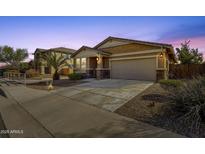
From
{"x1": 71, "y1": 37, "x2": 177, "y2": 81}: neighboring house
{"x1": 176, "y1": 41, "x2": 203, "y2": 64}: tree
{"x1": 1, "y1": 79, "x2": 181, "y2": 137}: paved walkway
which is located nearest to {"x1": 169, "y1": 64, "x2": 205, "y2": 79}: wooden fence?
{"x1": 71, "y1": 37, "x2": 177, "y2": 81}: neighboring house

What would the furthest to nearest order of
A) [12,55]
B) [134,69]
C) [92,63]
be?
[12,55]
[92,63]
[134,69]

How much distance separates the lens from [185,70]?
15672mm

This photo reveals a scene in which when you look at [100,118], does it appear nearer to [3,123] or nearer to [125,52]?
[3,123]

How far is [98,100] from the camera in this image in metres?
7.06

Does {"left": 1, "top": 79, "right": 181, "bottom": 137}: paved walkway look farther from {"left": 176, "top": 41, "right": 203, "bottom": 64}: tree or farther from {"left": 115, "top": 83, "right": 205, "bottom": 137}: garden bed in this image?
{"left": 176, "top": 41, "right": 203, "bottom": 64}: tree

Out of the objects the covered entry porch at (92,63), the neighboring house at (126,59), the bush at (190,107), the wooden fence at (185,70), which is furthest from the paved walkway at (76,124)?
the wooden fence at (185,70)

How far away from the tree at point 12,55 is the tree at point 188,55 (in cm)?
3816

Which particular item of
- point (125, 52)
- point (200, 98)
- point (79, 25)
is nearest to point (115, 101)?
point (200, 98)

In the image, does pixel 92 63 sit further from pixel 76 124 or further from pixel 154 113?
pixel 76 124

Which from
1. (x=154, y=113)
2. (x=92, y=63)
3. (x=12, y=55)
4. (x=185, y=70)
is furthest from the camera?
(x=12, y=55)

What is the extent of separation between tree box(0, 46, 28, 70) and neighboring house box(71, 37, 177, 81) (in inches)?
1098

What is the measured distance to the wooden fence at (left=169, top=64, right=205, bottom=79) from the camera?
14976 mm

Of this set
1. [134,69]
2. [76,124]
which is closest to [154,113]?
[76,124]

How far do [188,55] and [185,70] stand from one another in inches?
470
